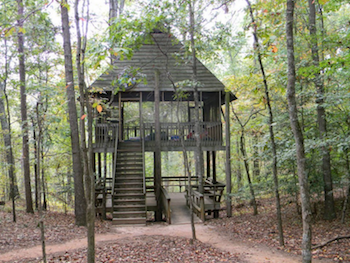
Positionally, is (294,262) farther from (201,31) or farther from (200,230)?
(201,31)

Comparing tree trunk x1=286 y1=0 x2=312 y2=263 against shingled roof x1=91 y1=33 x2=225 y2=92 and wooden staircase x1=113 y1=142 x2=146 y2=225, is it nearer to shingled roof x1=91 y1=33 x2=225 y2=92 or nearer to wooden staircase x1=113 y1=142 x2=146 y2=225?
wooden staircase x1=113 y1=142 x2=146 y2=225

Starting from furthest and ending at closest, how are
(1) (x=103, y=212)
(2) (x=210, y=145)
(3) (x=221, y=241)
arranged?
(2) (x=210, y=145) < (1) (x=103, y=212) < (3) (x=221, y=241)

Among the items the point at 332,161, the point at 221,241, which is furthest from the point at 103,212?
the point at 332,161

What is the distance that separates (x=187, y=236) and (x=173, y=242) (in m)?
1.03

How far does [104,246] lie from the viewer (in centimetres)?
774

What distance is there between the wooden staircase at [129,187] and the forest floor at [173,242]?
618 mm

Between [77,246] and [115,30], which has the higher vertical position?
[115,30]

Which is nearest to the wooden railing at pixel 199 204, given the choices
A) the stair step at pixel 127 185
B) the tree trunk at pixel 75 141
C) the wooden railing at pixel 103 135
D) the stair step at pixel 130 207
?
the stair step at pixel 130 207

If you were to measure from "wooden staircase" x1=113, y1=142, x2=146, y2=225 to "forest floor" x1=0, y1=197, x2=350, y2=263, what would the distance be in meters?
0.62

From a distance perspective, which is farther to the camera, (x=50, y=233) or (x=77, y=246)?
(x=50, y=233)

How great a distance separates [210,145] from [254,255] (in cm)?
668

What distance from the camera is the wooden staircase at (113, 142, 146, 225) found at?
445 inches

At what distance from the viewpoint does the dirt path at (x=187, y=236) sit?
22.7 ft

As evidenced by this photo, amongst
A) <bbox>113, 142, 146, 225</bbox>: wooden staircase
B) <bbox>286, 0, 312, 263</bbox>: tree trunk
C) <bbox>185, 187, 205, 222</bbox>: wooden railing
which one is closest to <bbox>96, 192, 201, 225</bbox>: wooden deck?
<bbox>185, 187, 205, 222</bbox>: wooden railing
